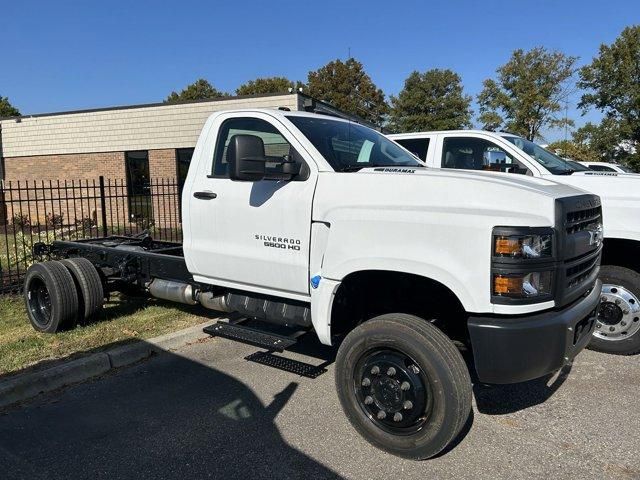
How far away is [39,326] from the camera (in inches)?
231

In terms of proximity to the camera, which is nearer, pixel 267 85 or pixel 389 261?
pixel 389 261

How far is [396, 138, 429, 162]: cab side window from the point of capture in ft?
23.7

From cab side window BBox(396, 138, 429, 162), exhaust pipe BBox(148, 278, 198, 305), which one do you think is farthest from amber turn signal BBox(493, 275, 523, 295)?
cab side window BBox(396, 138, 429, 162)

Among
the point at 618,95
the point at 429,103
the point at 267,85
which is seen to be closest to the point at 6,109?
the point at 267,85

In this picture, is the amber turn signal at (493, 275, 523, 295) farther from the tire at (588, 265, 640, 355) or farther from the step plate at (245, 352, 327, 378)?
the tire at (588, 265, 640, 355)

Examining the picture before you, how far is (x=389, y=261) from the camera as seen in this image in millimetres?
3307

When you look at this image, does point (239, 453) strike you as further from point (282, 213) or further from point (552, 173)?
point (552, 173)

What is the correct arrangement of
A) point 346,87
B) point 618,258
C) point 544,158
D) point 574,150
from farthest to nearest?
point 346,87 < point 574,150 < point 544,158 < point 618,258

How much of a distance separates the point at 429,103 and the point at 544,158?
47156 millimetres

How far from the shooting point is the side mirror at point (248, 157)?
12.3 feet

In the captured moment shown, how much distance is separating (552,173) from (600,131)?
31848 mm

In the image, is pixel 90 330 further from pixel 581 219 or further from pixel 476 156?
pixel 476 156

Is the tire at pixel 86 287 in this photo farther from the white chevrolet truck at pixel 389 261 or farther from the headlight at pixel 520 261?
the headlight at pixel 520 261

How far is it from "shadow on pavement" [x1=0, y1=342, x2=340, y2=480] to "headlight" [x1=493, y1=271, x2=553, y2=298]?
149 cm
